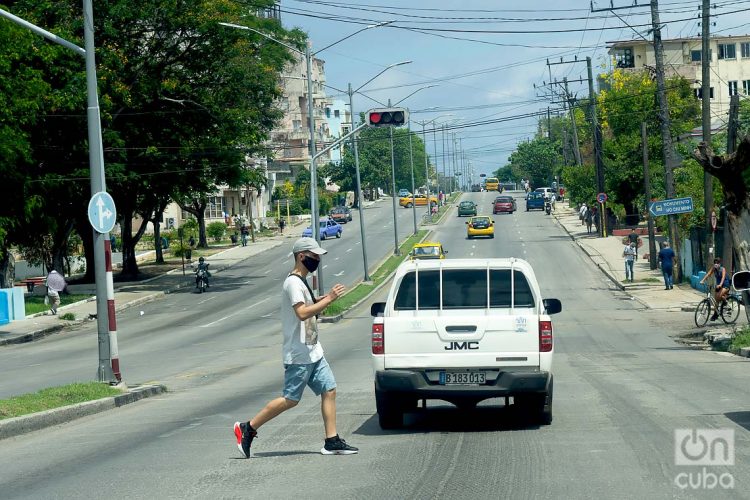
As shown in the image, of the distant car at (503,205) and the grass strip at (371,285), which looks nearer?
the grass strip at (371,285)

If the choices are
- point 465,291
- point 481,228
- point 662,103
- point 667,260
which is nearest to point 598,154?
point 481,228

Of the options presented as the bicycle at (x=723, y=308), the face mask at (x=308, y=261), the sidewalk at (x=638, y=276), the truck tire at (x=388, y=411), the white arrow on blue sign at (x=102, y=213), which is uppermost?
the white arrow on blue sign at (x=102, y=213)

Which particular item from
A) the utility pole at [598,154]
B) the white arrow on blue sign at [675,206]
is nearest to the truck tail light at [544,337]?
the white arrow on blue sign at [675,206]

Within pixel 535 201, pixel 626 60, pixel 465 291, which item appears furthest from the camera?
pixel 626 60

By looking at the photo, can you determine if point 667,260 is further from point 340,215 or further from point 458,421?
point 340,215

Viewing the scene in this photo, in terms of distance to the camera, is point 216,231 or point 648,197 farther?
point 216,231

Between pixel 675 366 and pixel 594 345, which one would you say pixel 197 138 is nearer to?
pixel 594 345

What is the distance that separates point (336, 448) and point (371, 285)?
4323 cm

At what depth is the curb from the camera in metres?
12.6

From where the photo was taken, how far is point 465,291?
11922mm

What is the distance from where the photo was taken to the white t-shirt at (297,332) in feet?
31.4

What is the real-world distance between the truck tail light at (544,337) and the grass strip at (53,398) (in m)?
6.32

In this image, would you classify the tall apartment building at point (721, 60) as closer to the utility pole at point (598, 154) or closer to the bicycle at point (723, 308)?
the utility pole at point (598, 154)

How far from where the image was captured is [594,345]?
26.7 meters
